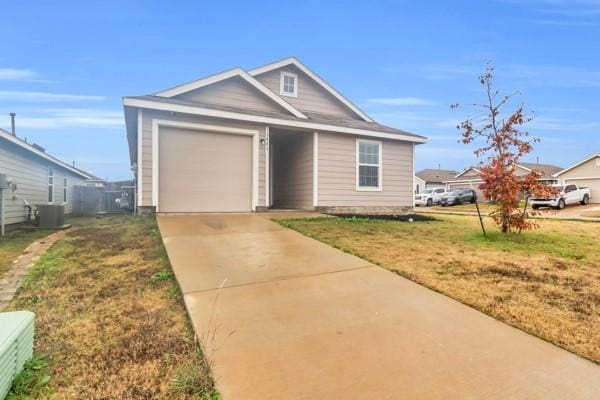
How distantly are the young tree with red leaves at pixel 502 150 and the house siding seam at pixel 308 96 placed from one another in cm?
701

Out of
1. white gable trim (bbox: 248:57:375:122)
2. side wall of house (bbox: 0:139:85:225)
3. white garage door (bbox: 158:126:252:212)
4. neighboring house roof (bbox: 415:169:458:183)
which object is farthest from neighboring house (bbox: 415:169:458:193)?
side wall of house (bbox: 0:139:85:225)

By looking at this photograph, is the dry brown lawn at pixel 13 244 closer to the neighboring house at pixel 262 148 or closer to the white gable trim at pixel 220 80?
the neighboring house at pixel 262 148

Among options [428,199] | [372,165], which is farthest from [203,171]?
[428,199]

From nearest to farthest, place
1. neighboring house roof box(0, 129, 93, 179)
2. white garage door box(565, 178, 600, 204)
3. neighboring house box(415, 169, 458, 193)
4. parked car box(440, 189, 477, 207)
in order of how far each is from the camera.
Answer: neighboring house roof box(0, 129, 93, 179)
white garage door box(565, 178, 600, 204)
parked car box(440, 189, 477, 207)
neighboring house box(415, 169, 458, 193)

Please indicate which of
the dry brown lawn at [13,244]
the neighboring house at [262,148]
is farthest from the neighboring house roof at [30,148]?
the neighboring house at [262,148]

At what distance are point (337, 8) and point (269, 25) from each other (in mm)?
4262

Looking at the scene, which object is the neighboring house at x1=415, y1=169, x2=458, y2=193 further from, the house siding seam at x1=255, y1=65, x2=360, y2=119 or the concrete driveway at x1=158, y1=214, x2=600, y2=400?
the concrete driveway at x1=158, y1=214, x2=600, y2=400

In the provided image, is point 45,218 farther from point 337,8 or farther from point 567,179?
point 567,179

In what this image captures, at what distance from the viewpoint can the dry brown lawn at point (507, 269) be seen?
269 cm

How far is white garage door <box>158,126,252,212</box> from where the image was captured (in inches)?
344

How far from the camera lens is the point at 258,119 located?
9648mm

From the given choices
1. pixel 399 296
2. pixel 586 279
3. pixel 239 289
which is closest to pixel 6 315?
pixel 239 289

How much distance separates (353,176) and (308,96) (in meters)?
4.07

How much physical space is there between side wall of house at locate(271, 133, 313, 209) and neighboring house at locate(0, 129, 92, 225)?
28.9ft
